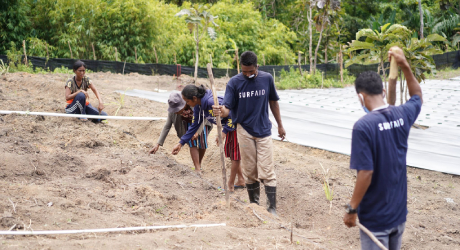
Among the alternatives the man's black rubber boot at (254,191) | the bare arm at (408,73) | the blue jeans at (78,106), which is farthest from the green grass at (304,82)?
the bare arm at (408,73)

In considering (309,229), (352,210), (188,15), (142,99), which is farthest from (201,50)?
(352,210)

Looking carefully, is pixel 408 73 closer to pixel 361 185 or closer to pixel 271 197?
pixel 361 185

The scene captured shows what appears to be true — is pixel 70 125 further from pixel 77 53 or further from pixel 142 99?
pixel 77 53

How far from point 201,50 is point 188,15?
8.67m

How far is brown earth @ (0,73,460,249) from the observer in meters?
3.24

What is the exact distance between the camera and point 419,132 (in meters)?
7.23

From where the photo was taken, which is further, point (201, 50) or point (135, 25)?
point (201, 50)

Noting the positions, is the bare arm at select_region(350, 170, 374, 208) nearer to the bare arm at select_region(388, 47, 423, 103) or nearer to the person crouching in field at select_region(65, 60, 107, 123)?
the bare arm at select_region(388, 47, 423, 103)

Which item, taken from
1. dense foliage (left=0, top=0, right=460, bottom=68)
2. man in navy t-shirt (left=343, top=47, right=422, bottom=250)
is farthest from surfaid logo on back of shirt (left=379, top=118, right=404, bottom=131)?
dense foliage (left=0, top=0, right=460, bottom=68)

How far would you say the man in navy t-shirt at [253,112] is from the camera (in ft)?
13.2

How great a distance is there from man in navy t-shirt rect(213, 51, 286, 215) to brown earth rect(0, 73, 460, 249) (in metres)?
0.41

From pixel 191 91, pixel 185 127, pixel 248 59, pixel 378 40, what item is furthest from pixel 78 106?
pixel 378 40

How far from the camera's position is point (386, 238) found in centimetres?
241

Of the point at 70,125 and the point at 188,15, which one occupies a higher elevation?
the point at 188,15
